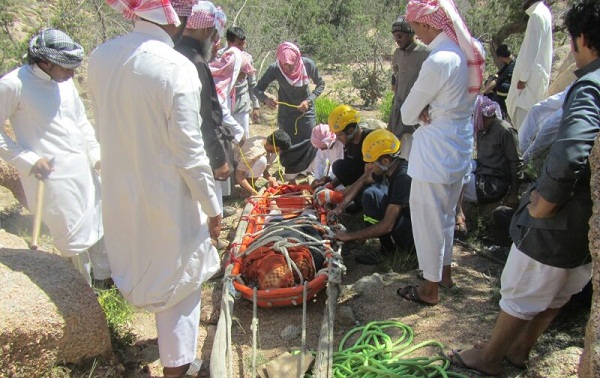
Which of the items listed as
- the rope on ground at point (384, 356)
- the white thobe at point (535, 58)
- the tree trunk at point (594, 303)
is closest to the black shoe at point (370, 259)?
the rope on ground at point (384, 356)

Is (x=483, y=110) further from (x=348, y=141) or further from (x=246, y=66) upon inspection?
(x=246, y=66)

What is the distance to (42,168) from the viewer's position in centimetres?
328

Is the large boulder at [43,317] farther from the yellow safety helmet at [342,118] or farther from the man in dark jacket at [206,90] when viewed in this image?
the yellow safety helmet at [342,118]

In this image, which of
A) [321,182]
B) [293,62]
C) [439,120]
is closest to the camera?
[439,120]

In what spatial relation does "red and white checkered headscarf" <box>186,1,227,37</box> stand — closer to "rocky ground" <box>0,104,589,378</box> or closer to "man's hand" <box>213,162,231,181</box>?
"man's hand" <box>213,162,231,181</box>

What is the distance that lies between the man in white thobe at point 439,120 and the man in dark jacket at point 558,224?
2.68ft

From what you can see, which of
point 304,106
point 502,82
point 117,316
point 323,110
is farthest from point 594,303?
point 323,110

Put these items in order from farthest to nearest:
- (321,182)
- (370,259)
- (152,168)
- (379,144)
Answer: (321,182) → (370,259) → (379,144) → (152,168)

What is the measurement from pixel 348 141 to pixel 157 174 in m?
2.68

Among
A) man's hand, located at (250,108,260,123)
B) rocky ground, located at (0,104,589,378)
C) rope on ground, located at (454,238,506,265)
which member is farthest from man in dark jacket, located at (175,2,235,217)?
man's hand, located at (250,108,260,123)

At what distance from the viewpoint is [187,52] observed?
3400 millimetres

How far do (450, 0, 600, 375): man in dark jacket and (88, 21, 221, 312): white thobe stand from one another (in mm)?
1397

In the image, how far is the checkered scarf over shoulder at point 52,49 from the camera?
10.4 feet

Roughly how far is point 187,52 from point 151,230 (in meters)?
1.40
